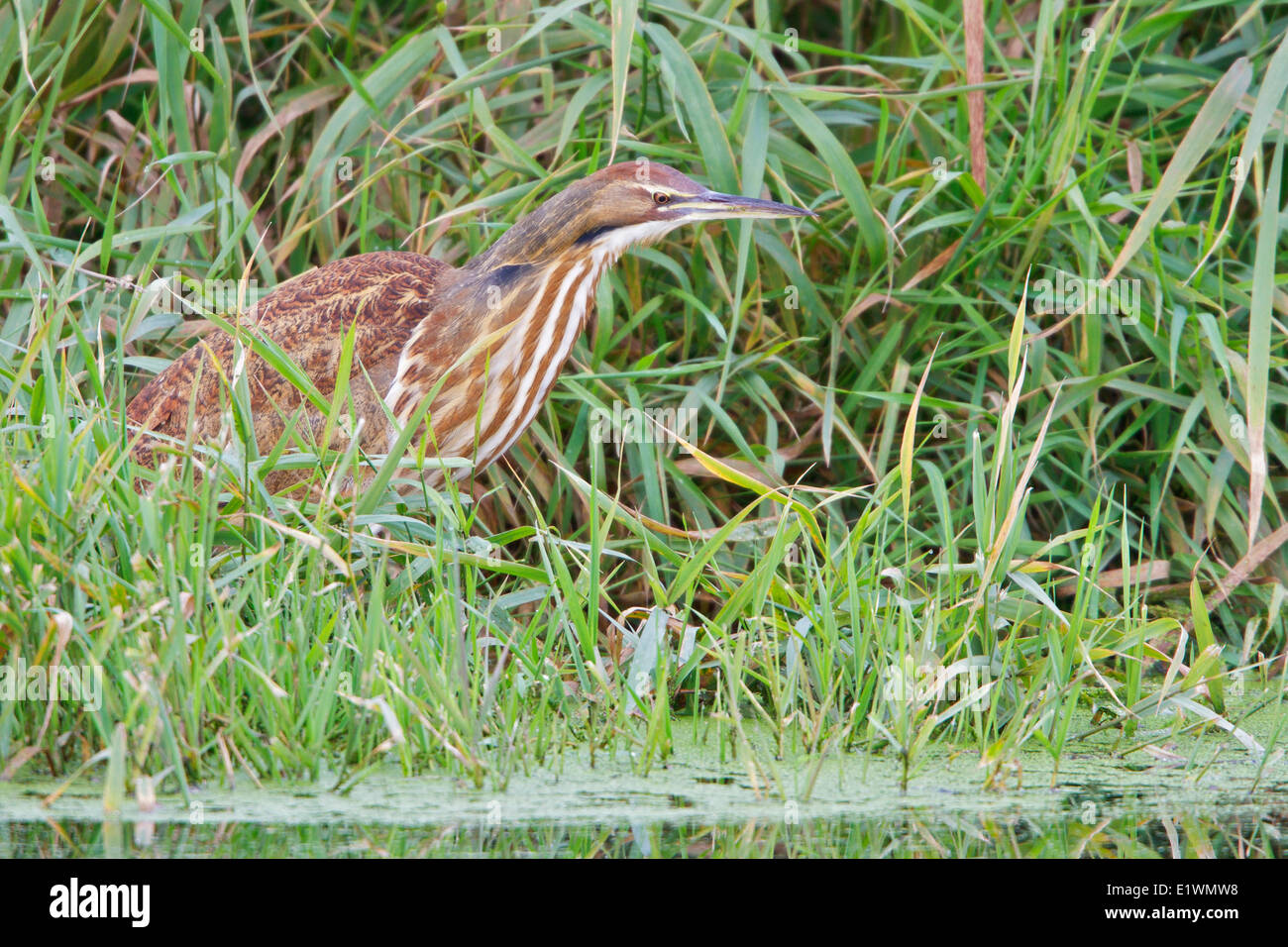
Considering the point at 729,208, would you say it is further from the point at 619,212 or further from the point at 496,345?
the point at 496,345

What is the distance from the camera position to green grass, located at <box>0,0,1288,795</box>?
7.56ft

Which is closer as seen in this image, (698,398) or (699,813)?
(699,813)

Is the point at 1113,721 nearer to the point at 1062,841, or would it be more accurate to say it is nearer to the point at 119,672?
the point at 1062,841

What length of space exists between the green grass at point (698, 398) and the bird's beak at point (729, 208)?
Result: 123 millimetres

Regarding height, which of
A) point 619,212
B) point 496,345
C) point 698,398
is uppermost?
point 619,212

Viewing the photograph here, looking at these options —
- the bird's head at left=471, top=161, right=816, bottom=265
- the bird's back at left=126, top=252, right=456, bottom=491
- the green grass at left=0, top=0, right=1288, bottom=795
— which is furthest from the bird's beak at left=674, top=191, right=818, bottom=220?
the bird's back at left=126, top=252, right=456, bottom=491

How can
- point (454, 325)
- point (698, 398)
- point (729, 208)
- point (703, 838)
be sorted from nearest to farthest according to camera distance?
1. point (703, 838)
2. point (729, 208)
3. point (454, 325)
4. point (698, 398)

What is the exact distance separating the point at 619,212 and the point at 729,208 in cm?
24

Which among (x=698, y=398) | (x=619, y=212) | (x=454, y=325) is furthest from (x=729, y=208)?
(x=454, y=325)

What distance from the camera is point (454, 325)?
10.7 ft

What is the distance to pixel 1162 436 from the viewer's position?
352cm

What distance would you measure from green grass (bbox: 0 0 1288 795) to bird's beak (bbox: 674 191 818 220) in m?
0.12

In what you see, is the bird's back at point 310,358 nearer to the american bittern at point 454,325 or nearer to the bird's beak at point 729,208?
the american bittern at point 454,325

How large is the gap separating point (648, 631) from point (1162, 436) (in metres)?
1.50
